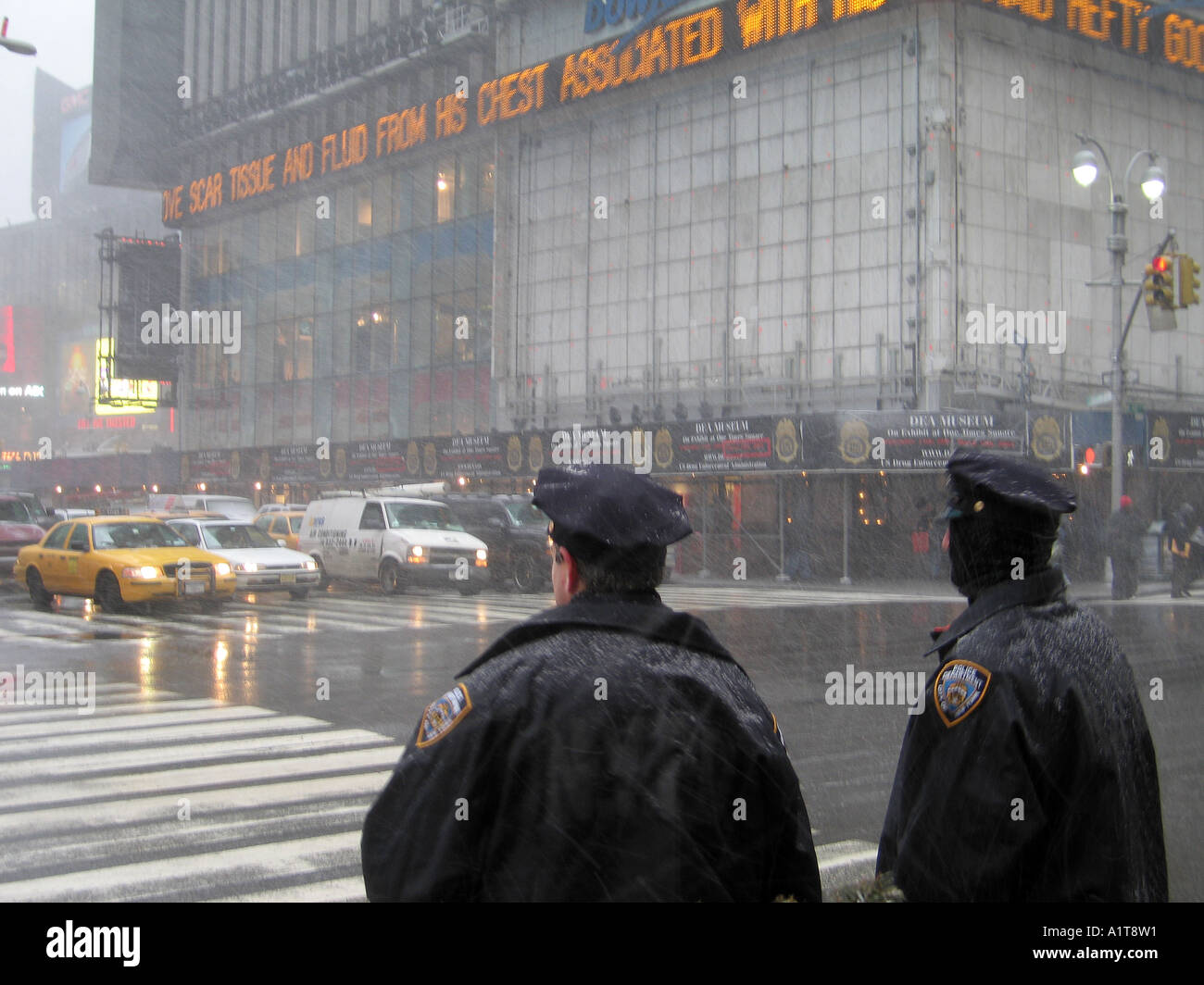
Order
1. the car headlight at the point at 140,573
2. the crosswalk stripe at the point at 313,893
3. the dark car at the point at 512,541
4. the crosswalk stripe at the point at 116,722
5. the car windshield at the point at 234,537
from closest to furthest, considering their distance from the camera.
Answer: the crosswalk stripe at the point at 313,893 < the crosswalk stripe at the point at 116,722 < the car headlight at the point at 140,573 < the car windshield at the point at 234,537 < the dark car at the point at 512,541

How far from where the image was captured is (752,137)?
35.6 m

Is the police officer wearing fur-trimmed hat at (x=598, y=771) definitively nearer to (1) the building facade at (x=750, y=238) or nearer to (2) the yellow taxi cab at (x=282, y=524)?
(1) the building facade at (x=750, y=238)

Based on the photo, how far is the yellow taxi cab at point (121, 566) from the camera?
1836cm

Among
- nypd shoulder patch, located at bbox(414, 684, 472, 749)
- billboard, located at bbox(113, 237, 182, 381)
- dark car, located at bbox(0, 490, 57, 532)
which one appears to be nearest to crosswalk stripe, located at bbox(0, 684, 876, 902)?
nypd shoulder patch, located at bbox(414, 684, 472, 749)

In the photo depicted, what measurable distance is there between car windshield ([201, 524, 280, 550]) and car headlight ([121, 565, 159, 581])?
3593 mm

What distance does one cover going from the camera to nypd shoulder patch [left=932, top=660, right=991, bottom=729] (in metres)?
2.65

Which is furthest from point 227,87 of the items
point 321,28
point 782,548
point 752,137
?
point 782,548

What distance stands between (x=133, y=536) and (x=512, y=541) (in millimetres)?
8004

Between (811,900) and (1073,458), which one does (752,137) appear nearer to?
(1073,458)

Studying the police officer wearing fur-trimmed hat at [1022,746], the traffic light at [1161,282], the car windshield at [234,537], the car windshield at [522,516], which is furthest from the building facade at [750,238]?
the police officer wearing fur-trimmed hat at [1022,746]

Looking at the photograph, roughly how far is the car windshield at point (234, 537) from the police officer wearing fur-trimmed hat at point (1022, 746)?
20646 mm

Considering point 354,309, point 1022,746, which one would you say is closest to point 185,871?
point 1022,746
